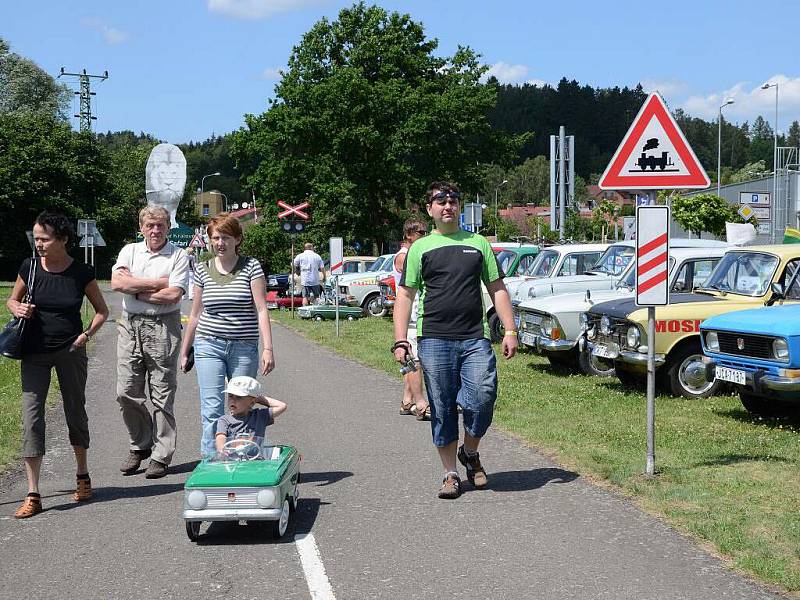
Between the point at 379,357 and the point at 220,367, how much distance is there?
10.4 m

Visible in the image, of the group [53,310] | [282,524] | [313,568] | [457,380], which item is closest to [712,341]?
[457,380]

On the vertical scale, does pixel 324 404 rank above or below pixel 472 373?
below

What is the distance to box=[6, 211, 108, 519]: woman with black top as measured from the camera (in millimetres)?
7109

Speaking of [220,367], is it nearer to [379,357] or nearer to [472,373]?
[472,373]

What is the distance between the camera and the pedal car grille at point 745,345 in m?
10.2

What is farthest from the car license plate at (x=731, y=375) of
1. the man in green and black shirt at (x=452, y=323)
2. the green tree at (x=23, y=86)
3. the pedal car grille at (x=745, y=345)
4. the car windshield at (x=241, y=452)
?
the green tree at (x=23, y=86)

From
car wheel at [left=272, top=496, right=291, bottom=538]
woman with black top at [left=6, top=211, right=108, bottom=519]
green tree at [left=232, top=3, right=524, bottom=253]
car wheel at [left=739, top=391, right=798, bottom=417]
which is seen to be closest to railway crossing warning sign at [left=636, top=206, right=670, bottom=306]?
car wheel at [left=272, top=496, right=291, bottom=538]

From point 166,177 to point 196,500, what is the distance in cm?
1323

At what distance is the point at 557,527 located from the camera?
6.57 metres

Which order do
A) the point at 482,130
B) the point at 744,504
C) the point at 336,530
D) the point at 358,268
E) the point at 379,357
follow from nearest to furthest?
the point at 336,530, the point at 744,504, the point at 379,357, the point at 358,268, the point at 482,130

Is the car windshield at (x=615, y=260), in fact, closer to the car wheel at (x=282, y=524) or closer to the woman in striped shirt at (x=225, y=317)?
the woman in striped shirt at (x=225, y=317)

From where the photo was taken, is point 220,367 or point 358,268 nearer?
point 220,367

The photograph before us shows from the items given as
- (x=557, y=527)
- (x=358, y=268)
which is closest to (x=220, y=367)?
(x=557, y=527)

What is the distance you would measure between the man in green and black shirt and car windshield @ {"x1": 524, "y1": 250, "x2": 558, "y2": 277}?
11.9m
